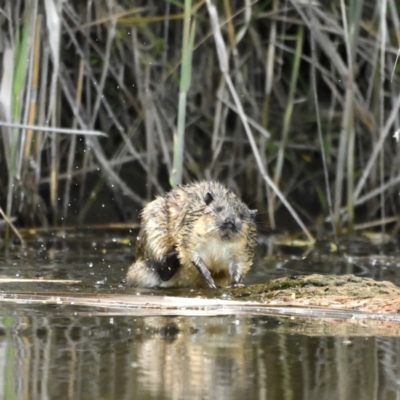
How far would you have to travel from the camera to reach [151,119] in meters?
8.54

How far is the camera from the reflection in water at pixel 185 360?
336cm

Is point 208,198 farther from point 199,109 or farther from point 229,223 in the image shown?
point 199,109

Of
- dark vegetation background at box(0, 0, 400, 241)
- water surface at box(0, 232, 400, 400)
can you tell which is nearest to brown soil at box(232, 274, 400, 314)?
water surface at box(0, 232, 400, 400)

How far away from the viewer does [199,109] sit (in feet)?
30.0

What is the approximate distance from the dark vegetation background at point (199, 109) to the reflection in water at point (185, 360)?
345 centimetres

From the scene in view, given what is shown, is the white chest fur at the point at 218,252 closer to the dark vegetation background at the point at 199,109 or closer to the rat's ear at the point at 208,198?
the rat's ear at the point at 208,198

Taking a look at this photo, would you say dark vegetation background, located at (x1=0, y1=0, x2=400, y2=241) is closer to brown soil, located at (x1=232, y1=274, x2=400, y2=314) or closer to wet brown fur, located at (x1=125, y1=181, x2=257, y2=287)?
wet brown fur, located at (x1=125, y1=181, x2=257, y2=287)

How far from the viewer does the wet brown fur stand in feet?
20.4

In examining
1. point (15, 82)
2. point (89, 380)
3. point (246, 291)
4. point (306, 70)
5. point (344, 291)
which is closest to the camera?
point (89, 380)

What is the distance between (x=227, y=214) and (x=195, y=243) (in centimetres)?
27

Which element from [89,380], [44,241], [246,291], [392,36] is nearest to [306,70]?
[392,36]

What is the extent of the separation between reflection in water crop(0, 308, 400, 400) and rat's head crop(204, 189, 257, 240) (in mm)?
1435

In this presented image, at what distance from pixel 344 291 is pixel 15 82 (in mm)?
3302

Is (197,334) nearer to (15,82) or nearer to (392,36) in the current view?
(15,82)
